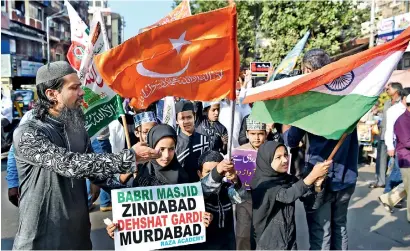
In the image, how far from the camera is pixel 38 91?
2344mm

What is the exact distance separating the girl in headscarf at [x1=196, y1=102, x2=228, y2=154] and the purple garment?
2.10 m

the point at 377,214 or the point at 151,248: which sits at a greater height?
the point at 151,248

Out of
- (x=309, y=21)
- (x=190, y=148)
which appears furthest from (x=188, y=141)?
(x=309, y=21)

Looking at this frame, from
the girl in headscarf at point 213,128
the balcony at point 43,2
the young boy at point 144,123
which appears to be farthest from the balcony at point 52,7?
the young boy at point 144,123

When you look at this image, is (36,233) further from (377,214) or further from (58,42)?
(58,42)

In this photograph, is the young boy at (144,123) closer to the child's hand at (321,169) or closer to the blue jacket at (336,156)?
the blue jacket at (336,156)

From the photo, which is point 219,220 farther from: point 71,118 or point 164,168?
point 71,118

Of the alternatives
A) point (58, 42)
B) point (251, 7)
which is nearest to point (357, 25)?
point (251, 7)

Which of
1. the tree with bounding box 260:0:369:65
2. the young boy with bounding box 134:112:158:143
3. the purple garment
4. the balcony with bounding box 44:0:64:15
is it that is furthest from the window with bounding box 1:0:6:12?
the purple garment

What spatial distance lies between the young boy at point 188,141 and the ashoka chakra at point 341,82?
4.98ft

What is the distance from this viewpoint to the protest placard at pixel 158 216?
8.59 ft

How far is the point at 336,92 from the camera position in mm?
3000

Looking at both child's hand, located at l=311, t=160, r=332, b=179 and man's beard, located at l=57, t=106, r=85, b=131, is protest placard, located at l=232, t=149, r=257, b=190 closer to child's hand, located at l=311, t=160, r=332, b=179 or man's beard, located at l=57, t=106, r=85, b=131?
child's hand, located at l=311, t=160, r=332, b=179

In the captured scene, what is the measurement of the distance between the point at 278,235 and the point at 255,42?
16.8 m
